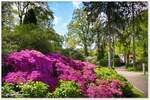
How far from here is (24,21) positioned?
7883 mm

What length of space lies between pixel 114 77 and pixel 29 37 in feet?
5.39

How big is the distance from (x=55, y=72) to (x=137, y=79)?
1421mm

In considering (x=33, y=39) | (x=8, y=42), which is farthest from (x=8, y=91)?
(x=33, y=39)

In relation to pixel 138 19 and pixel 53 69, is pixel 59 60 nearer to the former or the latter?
pixel 53 69

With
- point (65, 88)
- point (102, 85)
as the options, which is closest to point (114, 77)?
point (102, 85)

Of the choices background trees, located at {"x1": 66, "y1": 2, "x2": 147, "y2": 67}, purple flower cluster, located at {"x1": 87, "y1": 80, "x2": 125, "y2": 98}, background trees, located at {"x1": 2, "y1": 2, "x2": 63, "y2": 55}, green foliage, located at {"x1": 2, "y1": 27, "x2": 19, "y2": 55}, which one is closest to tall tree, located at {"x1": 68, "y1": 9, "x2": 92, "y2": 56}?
background trees, located at {"x1": 66, "y1": 2, "x2": 147, "y2": 67}

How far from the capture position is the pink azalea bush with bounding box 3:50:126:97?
750cm

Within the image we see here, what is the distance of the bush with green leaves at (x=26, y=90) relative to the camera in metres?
7.28

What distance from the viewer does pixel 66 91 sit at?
7.32 metres

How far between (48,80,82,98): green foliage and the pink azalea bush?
11 cm

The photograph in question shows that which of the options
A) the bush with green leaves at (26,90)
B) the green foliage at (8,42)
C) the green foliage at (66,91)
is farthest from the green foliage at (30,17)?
the green foliage at (66,91)

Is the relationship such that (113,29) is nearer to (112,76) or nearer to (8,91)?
(112,76)

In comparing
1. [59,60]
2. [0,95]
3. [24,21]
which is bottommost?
[0,95]

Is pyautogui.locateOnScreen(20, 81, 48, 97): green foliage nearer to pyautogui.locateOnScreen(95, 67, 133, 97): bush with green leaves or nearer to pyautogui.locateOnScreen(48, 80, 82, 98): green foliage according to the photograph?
pyautogui.locateOnScreen(48, 80, 82, 98): green foliage
